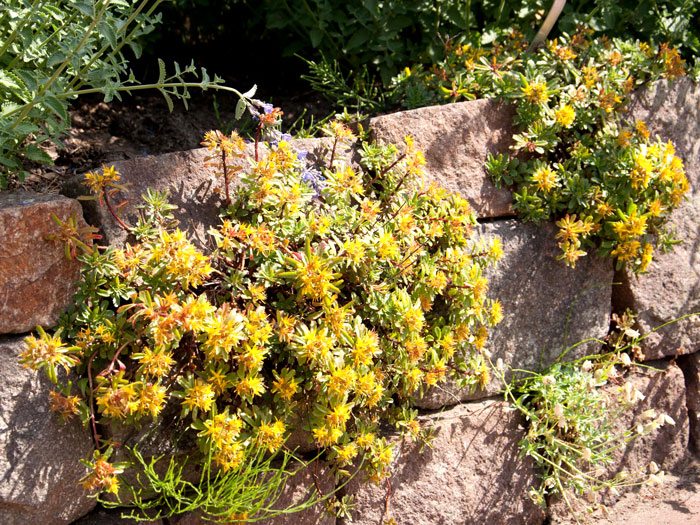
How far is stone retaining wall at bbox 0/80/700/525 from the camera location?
2031mm

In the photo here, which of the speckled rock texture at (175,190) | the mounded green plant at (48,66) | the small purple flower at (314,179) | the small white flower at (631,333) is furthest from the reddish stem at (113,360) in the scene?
the small white flower at (631,333)

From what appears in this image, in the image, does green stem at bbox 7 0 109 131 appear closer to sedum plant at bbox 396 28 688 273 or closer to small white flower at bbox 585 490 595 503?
sedum plant at bbox 396 28 688 273

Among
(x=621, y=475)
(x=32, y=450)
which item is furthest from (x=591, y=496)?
(x=32, y=450)

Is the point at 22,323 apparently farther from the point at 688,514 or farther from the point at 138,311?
the point at 688,514

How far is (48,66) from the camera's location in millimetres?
2100

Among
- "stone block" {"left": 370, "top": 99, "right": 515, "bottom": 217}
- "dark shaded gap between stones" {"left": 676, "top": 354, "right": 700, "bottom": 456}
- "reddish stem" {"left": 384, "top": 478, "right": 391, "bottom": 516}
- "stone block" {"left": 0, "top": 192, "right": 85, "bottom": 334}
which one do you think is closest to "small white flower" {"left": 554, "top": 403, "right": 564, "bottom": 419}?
"reddish stem" {"left": 384, "top": 478, "right": 391, "bottom": 516}

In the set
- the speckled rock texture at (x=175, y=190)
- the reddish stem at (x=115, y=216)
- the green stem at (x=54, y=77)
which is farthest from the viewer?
the speckled rock texture at (x=175, y=190)

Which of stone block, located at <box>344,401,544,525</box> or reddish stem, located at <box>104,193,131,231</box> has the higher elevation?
reddish stem, located at <box>104,193,131,231</box>

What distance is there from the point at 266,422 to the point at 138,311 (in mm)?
543

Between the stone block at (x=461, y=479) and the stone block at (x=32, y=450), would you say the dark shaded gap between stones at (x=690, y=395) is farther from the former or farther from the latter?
the stone block at (x=32, y=450)

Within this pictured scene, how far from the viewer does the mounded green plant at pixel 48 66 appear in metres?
2.03

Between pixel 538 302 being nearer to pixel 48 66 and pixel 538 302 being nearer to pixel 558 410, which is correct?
pixel 558 410

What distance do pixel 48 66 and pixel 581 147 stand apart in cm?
216

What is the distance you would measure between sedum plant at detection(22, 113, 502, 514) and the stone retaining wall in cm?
11
